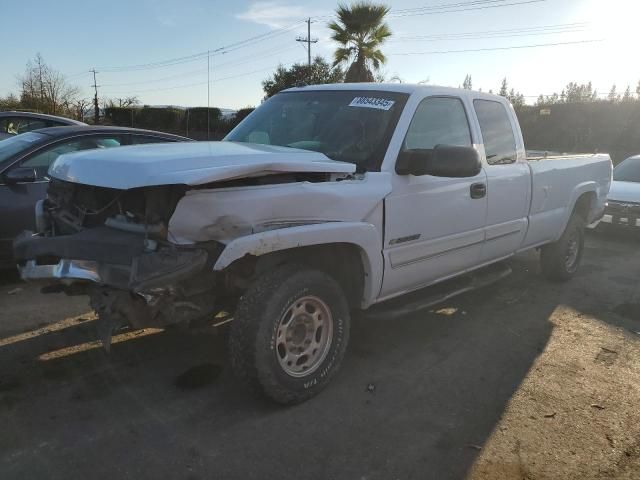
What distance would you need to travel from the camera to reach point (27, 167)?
17.8 feet

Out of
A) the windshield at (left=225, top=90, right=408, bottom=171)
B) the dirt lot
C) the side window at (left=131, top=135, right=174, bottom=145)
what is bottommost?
the dirt lot

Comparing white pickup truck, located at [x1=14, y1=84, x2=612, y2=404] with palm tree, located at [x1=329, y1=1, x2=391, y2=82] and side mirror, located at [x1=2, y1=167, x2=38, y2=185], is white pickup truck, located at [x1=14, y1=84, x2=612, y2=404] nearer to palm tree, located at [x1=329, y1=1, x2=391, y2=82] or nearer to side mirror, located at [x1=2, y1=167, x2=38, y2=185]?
side mirror, located at [x1=2, y1=167, x2=38, y2=185]

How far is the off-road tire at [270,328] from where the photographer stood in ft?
9.93

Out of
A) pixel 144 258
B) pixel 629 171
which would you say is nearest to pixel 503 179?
pixel 144 258

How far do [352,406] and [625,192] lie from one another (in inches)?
330

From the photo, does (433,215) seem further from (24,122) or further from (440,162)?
(24,122)

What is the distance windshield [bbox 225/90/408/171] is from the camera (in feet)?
12.7

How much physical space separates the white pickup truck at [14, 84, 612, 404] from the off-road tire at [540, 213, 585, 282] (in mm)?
1857

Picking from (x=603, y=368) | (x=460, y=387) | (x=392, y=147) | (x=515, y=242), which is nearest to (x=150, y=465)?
(x=460, y=387)

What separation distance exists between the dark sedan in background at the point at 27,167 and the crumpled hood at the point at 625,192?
8.32 metres

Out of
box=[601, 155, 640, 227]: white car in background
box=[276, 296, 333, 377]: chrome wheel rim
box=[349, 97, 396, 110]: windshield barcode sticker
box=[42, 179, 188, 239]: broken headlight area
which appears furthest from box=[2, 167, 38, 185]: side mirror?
box=[601, 155, 640, 227]: white car in background

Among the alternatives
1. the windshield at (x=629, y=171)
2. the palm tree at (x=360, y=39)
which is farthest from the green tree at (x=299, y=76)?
the windshield at (x=629, y=171)

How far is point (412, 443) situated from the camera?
3016 millimetres

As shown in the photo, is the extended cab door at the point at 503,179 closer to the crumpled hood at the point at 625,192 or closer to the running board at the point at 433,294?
the running board at the point at 433,294
